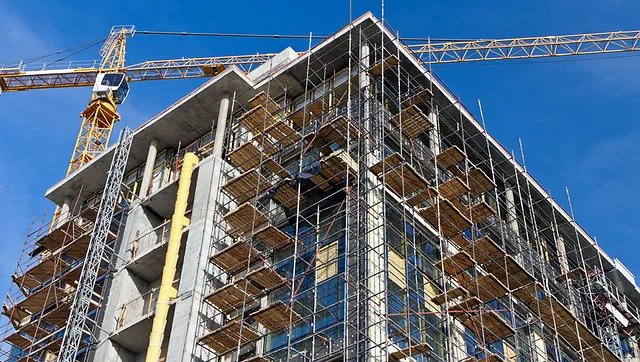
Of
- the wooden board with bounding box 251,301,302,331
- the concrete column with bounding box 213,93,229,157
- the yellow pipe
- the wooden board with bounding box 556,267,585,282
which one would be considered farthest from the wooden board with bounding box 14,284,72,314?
the wooden board with bounding box 556,267,585,282

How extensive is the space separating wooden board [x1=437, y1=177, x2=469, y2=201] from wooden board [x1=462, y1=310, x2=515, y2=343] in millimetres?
5916

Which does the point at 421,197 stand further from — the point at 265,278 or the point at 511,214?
the point at 511,214

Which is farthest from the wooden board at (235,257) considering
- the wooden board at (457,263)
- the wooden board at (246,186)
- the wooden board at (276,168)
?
the wooden board at (457,263)

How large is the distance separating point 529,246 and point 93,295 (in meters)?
24.0

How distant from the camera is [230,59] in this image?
91.0m

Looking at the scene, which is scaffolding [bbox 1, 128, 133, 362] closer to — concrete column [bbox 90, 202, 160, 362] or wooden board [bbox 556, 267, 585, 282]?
concrete column [bbox 90, 202, 160, 362]

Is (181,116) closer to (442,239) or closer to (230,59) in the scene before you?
(442,239)

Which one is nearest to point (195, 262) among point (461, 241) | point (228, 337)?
point (228, 337)

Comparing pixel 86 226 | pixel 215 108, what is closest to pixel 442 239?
pixel 215 108

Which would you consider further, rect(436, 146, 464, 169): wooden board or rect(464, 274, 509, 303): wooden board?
rect(436, 146, 464, 169): wooden board

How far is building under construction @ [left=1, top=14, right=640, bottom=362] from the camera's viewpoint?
3644 centimetres

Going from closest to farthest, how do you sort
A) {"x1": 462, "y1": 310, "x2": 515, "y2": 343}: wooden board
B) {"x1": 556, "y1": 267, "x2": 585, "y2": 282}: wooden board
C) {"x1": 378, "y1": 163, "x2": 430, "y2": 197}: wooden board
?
1. {"x1": 462, "y1": 310, "x2": 515, "y2": 343}: wooden board
2. {"x1": 378, "y1": 163, "x2": 430, "y2": 197}: wooden board
3. {"x1": 556, "y1": 267, "x2": 585, "y2": 282}: wooden board

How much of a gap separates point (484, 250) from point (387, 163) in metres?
7.45

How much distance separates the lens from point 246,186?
138 feet
